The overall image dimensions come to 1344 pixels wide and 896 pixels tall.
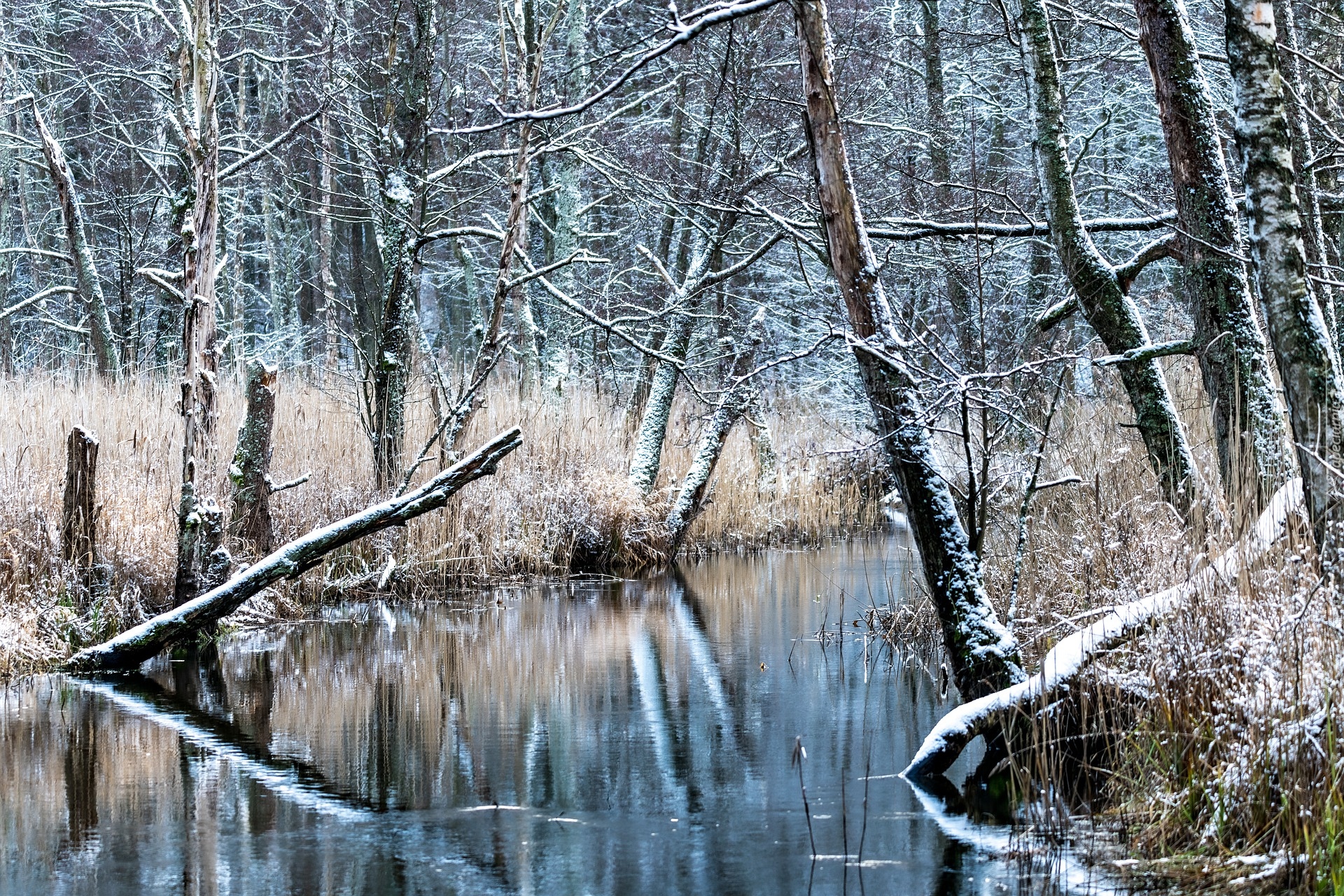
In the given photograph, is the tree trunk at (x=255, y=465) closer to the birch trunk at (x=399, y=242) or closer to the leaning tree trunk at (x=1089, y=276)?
the birch trunk at (x=399, y=242)

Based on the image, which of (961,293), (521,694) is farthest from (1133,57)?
(521,694)

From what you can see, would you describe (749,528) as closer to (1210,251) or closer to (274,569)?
(274,569)

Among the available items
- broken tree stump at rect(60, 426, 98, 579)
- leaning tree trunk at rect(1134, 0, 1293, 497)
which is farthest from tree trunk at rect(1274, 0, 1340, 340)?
broken tree stump at rect(60, 426, 98, 579)

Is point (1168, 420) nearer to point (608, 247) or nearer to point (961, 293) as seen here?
point (961, 293)

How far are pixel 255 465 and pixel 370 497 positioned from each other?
1.59 m

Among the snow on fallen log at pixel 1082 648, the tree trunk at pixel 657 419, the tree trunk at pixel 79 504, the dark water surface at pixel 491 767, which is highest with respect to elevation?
the tree trunk at pixel 657 419

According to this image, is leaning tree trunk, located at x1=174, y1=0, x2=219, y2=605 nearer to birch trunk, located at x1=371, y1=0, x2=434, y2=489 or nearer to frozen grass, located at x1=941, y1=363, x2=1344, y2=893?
birch trunk, located at x1=371, y1=0, x2=434, y2=489

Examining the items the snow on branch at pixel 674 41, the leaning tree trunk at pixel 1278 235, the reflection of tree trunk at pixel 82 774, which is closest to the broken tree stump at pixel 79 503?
the reflection of tree trunk at pixel 82 774

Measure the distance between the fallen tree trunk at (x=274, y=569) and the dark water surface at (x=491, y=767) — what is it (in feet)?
0.71

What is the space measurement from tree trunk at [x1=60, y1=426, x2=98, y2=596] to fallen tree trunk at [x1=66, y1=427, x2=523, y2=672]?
0.63 m

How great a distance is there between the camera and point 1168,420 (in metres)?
6.56

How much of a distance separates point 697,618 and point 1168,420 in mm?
4205

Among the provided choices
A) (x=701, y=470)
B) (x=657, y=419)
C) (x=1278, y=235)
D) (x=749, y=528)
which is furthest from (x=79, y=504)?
(x=749, y=528)

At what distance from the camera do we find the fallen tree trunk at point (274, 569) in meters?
7.70
